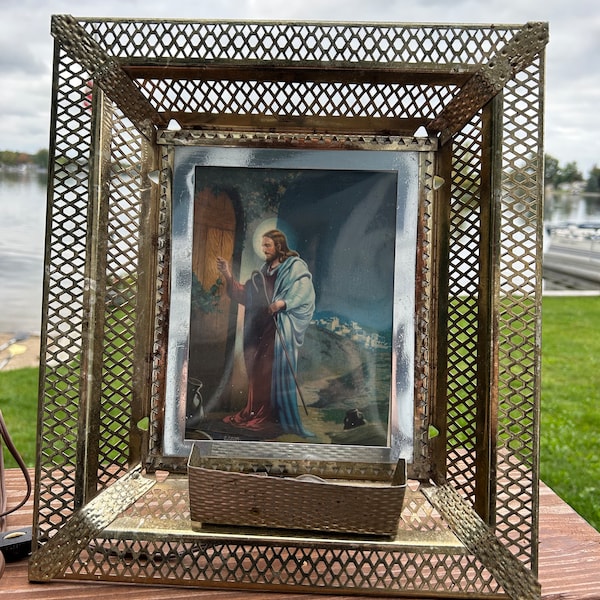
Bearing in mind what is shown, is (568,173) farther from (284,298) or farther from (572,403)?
(284,298)

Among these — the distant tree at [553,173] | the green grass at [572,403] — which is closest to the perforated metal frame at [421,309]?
the green grass at [572,403]

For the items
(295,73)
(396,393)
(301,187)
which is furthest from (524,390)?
(295,73)

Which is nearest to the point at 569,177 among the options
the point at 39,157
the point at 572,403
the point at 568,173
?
the point at 568,173

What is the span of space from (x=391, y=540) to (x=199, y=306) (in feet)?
1.58

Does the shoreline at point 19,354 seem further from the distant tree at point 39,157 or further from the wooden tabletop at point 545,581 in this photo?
the wooden tabletop at point 545,581

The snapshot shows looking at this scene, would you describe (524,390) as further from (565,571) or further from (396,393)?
(565,571)

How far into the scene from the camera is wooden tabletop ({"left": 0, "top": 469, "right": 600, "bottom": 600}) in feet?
2.98

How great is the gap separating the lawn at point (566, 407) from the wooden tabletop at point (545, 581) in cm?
110

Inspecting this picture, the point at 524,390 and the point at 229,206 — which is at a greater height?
the point at 229,206

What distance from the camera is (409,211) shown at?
1.06 m

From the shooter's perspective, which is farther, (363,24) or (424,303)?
(424,303)

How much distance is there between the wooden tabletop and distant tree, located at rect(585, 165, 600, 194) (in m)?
4.63

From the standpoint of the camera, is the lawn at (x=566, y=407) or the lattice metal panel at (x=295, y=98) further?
the lawn at (x=566, y=407)

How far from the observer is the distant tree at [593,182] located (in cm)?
519
